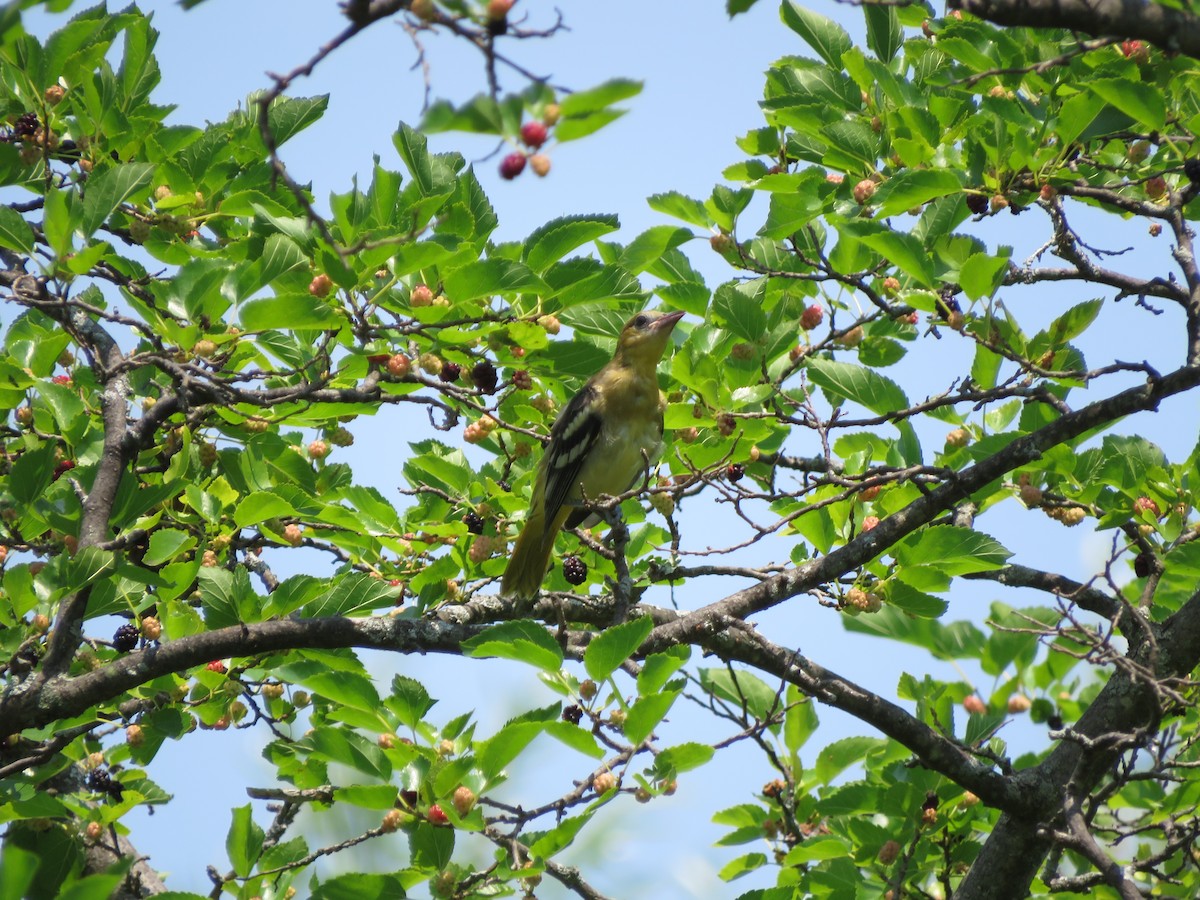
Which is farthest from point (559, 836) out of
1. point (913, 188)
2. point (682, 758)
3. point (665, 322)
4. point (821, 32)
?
point (665, 322)

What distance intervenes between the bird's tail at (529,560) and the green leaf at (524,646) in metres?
2.05

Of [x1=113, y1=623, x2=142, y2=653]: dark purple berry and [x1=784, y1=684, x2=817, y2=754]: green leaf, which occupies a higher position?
[x1=784, y1=684, x2=817, y2=754]: green leaf

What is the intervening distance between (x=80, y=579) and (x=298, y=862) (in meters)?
1.14

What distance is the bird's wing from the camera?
5.67 m

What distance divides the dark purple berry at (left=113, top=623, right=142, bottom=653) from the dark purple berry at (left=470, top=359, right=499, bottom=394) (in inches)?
61.8

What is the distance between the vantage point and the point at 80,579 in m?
3.80

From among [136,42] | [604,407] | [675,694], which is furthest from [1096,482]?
[136,42]

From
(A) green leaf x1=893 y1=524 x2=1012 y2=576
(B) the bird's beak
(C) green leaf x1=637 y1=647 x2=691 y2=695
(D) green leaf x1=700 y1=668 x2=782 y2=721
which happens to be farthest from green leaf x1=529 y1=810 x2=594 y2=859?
(B) the bird's beak

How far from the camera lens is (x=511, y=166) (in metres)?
2.36

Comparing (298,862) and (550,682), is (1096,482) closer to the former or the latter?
(550,682)

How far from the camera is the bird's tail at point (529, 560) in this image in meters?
5.41

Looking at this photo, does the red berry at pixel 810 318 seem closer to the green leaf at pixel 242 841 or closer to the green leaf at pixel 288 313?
the green leaf at pixel 288 313

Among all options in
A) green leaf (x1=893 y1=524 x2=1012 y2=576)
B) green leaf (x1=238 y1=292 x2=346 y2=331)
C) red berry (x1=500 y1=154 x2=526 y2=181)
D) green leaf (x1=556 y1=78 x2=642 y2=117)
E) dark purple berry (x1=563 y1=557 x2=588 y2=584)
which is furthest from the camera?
dark purple berry (x1=563 y1=557 x2=588 y2=584)

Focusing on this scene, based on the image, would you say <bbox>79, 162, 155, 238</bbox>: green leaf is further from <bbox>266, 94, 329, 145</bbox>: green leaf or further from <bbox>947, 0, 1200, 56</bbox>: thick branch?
<bbox>947, 0, 1200, 56</bbox>: thick branch
